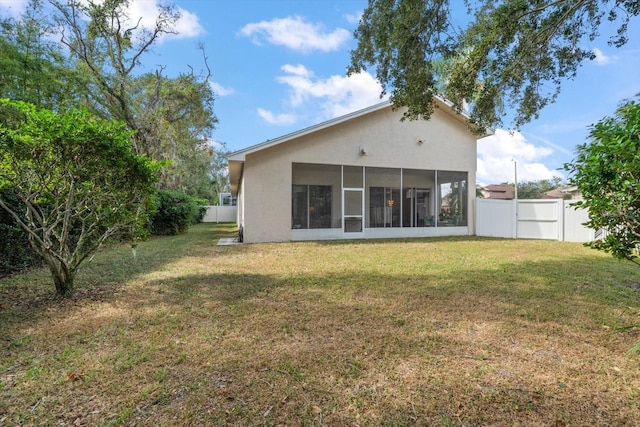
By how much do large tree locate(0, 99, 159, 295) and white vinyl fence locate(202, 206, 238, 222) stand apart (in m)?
26.2

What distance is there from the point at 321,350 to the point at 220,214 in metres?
29.6

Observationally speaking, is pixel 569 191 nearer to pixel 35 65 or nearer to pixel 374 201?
pixel 374 201

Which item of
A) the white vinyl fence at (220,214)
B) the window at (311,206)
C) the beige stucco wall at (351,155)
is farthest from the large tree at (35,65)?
the white vinyl fence at (220,214)

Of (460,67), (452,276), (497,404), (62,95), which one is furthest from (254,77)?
(497,404)

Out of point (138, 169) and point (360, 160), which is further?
point (360, 160)

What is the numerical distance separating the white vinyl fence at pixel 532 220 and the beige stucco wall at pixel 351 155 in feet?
2.06

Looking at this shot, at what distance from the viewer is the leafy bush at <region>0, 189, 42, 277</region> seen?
5.86 m

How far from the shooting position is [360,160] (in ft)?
42.6

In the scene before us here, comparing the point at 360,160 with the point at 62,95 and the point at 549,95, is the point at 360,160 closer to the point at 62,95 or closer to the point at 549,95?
the point at 549,95

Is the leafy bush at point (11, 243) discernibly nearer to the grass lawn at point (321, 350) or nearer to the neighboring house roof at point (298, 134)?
the grass lawn at point (321, 350)

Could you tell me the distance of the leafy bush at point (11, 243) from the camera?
586 centimetres

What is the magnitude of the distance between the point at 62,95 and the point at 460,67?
679 inches

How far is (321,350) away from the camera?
9.86ft

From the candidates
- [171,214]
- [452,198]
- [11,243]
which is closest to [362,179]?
[452,198]
